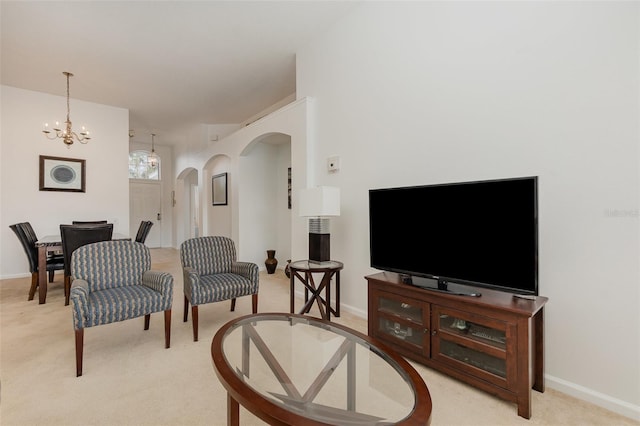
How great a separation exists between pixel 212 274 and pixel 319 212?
1.32 metres

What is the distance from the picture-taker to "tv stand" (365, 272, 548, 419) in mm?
1637

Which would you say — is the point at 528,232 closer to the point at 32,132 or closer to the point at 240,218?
the point at 240,218

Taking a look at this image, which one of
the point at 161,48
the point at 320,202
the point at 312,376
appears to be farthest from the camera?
the point at 161,48

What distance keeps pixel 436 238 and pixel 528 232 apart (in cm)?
58

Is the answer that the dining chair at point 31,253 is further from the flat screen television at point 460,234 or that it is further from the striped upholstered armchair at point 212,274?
the flat screen television at point 460,234

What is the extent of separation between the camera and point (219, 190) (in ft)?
21.6

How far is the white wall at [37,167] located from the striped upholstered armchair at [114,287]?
3.83 meters

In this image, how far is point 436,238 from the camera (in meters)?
2.17

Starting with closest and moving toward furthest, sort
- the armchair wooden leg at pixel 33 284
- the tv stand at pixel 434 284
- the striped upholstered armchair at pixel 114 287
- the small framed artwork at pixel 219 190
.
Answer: the tv stand at pixel 434 284, the striped upholstered armchair at pixel 114 287, the armchair wooden leg at pixel 33 284, the small framed artwork at pixel 219 190

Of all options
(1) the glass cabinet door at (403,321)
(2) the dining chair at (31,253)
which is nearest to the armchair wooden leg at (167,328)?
(1) the glass cabinet door at (403,321)

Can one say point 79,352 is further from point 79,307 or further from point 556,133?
point 556,133

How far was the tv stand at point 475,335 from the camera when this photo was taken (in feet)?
5.37

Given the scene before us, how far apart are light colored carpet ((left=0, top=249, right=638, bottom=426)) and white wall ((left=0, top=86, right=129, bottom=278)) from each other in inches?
117

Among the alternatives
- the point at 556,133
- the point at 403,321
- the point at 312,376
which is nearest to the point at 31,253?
the point at 312,376
